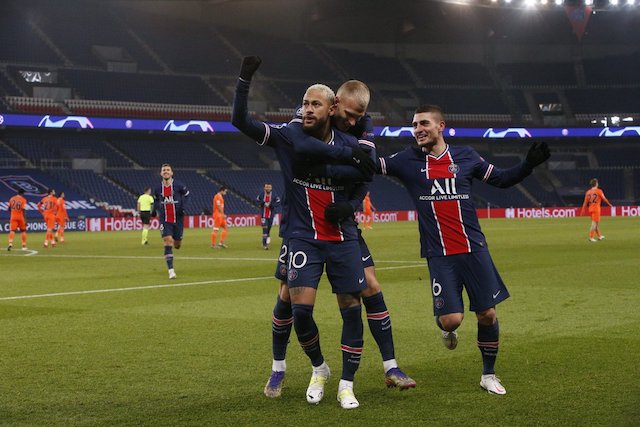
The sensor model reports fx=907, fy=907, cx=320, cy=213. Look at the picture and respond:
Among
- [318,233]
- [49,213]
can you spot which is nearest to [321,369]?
[318,233]

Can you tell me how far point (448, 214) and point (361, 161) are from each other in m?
1.01

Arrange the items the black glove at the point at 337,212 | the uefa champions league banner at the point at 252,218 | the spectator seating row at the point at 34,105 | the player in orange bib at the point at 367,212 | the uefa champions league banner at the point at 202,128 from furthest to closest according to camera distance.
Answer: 1. the spectator seating row at the point at 34,105
2. the uefa champions league banner at the point at 202,128
3. the uefa champions league banner at the point at 252,218
4. the player in orange bib at the point at 367,212
5. the black glove at the point at 337,212

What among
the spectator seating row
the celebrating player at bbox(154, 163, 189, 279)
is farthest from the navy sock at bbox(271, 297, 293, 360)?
the spectator seating row

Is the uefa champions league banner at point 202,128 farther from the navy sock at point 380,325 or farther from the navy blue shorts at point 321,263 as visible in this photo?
the navy blue shorts at point 321,263

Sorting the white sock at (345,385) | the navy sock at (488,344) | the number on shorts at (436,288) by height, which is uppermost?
the number on shorts at (436,288)

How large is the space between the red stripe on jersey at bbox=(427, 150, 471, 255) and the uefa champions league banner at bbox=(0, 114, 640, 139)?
103 ft

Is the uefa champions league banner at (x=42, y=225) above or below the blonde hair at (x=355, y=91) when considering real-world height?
below

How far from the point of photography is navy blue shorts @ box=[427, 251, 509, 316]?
264 inches

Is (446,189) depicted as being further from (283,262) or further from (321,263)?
(283,262)

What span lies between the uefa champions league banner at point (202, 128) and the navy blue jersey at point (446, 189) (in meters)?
31.4

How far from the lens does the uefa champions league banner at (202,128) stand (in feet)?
164

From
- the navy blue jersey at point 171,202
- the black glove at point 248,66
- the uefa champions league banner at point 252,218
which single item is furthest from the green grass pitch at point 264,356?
the uefa champions league banner at point 252,218

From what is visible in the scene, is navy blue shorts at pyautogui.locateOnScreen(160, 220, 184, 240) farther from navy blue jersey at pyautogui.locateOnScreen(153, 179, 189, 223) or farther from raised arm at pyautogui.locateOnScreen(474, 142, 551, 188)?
raised arm at pyautogui.locateOnScreen(474, 142, 551, 188)

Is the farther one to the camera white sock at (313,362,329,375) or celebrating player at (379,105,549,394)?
celebrating player at (379,105,549,394)
